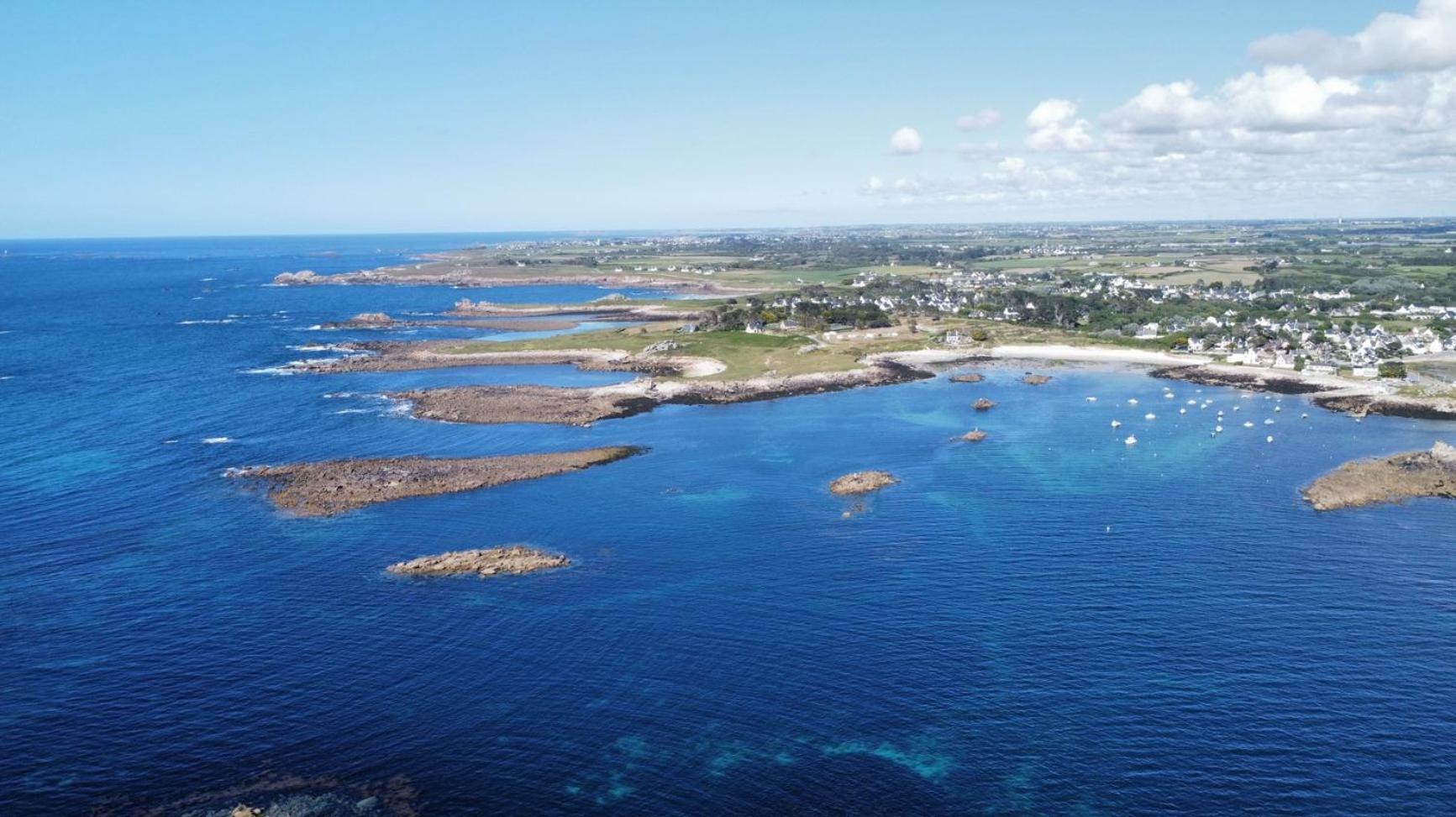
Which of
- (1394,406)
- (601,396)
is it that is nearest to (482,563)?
(601,396)

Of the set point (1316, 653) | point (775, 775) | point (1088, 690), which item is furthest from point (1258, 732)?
point (775, 775)

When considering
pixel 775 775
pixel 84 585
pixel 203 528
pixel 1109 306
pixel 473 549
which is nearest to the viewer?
pixel 775 775

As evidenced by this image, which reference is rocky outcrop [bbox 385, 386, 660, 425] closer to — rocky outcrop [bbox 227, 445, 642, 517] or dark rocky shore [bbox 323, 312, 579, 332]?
rocky outcrop [bbox 227, 445, 642, 517]

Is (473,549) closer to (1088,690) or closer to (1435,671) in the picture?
(1088,690)

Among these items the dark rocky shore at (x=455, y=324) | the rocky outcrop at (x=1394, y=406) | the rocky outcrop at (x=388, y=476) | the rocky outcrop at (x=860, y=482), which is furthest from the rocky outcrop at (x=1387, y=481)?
the dark rocky shore at (x=455, y=324)

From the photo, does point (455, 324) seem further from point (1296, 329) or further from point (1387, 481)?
point (1387, 481)

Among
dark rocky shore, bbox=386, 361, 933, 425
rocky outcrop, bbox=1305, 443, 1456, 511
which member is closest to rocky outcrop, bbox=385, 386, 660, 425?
dark rocky shore, bbox=386, 361, 933, 425
